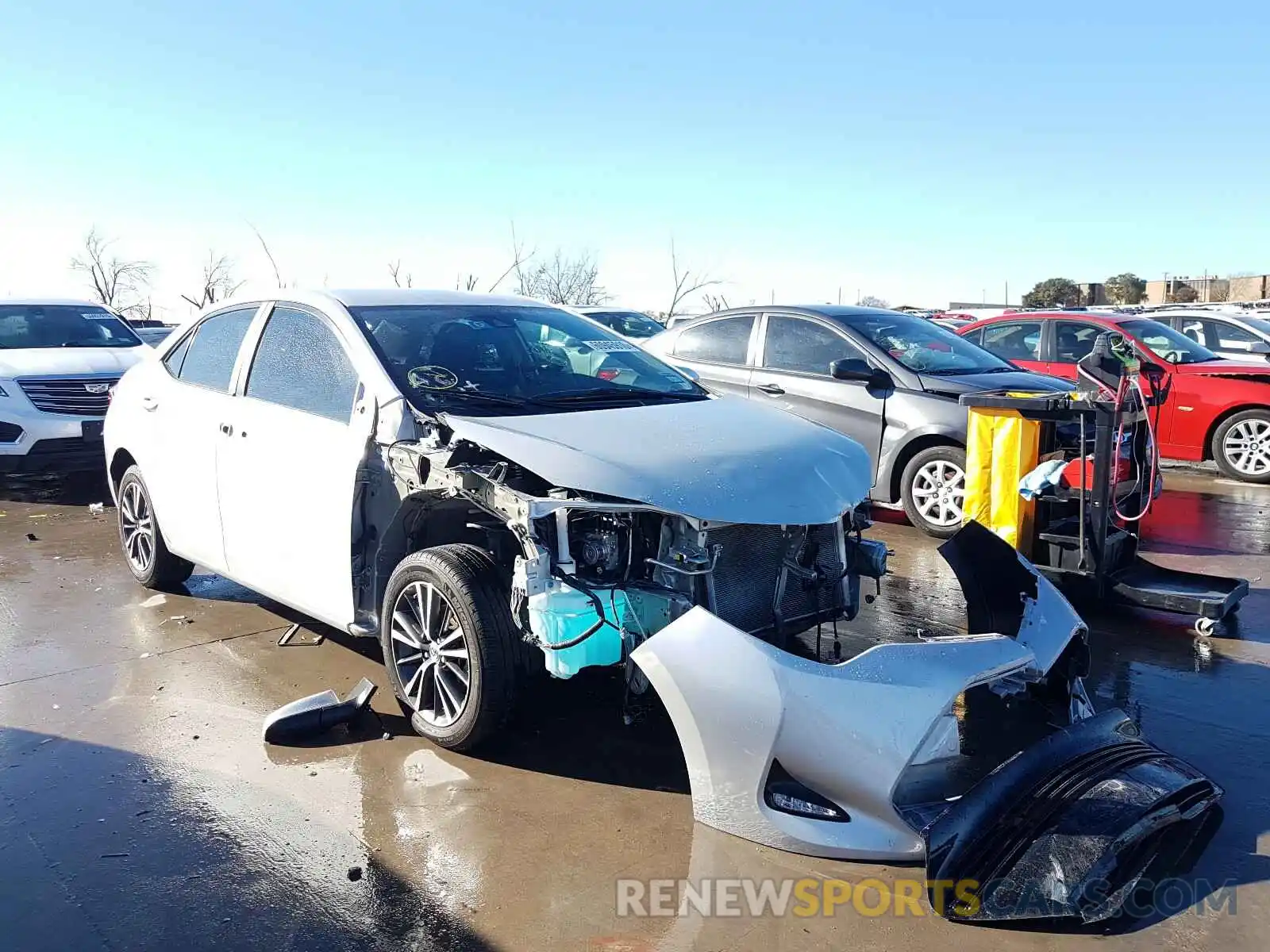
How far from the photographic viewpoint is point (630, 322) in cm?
1535

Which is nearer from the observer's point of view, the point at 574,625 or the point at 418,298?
the point at 574,625

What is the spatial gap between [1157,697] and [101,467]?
977 centimetres

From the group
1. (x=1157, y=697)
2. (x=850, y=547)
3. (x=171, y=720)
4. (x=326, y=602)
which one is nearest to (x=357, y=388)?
(x=326, y=602)

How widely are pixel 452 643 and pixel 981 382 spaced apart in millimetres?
5142

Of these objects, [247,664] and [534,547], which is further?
[247,664]

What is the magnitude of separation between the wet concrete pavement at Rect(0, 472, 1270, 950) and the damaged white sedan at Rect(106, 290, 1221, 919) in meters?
0.23

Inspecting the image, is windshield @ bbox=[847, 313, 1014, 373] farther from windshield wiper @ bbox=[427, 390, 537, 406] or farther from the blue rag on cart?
windshield wiper @ bbox=[427, 390, 537, 406]

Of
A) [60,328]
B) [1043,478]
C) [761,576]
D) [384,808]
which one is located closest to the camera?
[384,808]

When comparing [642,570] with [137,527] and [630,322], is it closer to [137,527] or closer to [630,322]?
[137,527]

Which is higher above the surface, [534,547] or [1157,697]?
[534,547]

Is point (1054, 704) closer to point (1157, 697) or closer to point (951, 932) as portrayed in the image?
point (1157, 697)

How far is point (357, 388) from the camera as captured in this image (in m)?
4.43

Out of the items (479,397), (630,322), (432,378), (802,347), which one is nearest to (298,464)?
(432,378)

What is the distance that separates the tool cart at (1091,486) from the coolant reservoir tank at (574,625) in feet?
10.4
